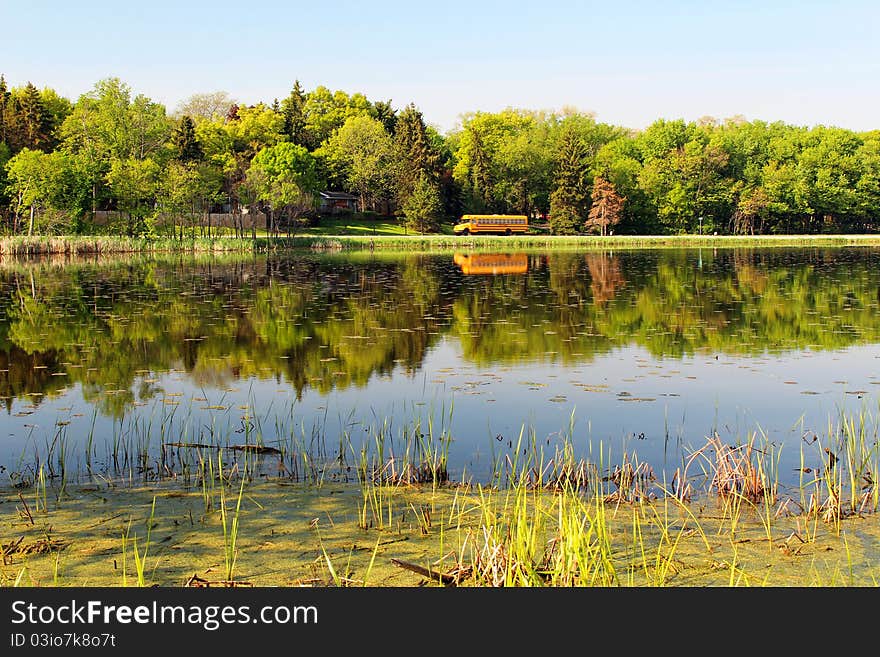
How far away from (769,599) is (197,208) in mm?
68531

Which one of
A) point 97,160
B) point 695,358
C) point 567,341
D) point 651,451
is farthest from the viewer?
point 97,160

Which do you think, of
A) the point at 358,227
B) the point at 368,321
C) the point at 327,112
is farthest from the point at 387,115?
the point at 368,321

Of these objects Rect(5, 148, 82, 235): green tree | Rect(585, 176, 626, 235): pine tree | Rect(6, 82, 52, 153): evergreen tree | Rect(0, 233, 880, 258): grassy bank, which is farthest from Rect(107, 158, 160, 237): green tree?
Rect(585, 176, 626, 235): pine tree

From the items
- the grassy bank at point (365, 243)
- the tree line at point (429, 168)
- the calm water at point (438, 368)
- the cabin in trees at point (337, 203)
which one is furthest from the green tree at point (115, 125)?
the calm water at point (438, 368)

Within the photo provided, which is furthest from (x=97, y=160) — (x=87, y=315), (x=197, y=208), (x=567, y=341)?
(x=567, y=341)

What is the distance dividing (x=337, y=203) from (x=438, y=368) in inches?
3180

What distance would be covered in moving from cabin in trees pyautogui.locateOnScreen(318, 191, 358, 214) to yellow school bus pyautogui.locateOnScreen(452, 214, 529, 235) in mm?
14749

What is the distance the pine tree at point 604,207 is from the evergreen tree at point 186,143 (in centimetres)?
3867

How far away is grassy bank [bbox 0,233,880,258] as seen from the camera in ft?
182

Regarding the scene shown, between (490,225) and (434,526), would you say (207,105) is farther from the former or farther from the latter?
(434,526)

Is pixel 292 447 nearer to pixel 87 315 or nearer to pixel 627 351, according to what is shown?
pixel 627 351

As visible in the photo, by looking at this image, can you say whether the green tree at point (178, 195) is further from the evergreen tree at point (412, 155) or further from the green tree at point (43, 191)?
the evergreen tree at point (412, 155)

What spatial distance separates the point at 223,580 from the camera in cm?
505

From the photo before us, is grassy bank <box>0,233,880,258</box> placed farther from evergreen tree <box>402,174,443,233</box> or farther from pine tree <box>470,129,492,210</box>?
pine tree <box>470,129,492,210</box>
